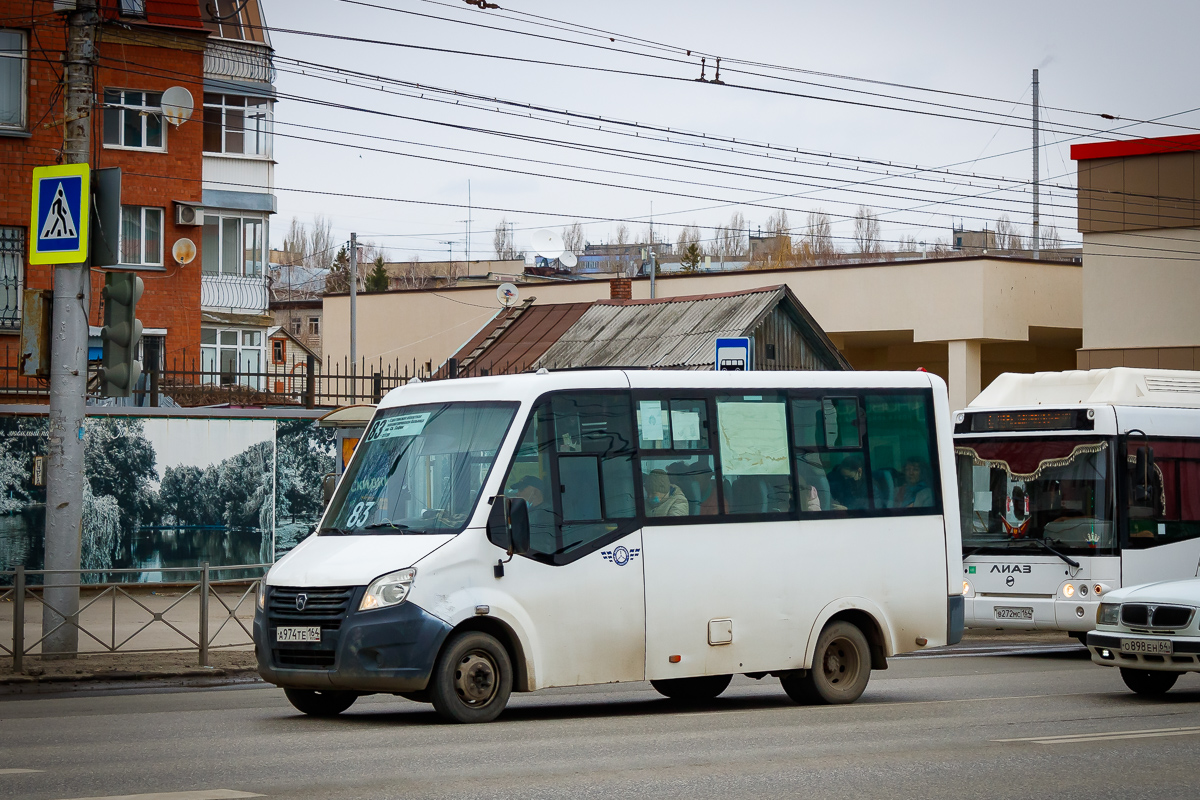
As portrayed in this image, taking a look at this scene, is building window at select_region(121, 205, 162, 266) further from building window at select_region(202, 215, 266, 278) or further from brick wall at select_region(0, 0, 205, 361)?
building window at select_region(202, 215, 266, 278)

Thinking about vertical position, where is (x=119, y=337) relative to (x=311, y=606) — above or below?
above

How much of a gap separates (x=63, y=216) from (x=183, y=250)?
20072 mm

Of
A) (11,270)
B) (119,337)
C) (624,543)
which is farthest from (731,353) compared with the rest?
(11,270)

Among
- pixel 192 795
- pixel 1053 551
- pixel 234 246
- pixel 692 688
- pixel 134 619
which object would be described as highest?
pixel 234 246

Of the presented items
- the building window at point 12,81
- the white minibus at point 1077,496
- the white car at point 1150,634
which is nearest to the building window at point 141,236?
the building window at point 12,81

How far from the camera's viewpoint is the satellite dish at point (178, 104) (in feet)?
108

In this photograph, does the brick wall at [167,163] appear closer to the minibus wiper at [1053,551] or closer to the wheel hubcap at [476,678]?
the minibus wiper at [1053,551]

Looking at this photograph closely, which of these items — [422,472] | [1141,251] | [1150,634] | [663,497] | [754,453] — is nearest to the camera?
[422,472]

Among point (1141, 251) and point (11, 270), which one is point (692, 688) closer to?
point (11, 270)

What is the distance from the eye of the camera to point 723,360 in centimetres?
1900

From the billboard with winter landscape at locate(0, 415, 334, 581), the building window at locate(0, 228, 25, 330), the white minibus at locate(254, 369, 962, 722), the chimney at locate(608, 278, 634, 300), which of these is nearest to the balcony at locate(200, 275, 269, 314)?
the chimney at locate(608, 278, 634, 300)

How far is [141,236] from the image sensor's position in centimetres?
3584

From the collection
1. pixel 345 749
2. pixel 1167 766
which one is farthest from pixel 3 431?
pixel 1167 766

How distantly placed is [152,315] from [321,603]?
2706cm
